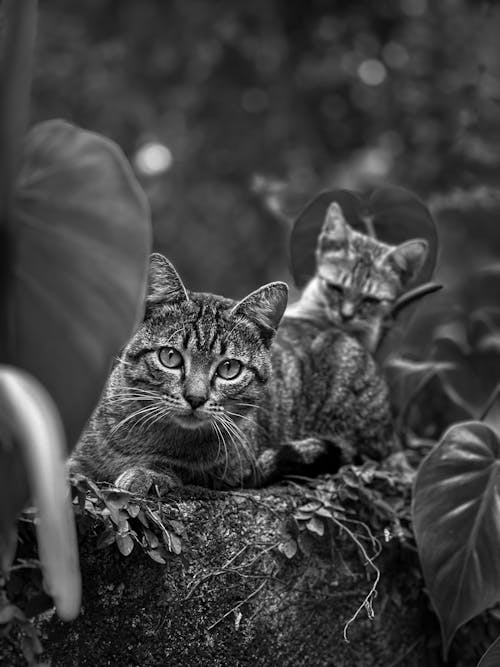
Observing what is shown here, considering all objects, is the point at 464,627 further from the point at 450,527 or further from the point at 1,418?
the point at 1,418

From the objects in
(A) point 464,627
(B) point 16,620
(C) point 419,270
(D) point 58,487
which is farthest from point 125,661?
(C) point 419,270

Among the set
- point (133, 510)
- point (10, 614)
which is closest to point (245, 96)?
point (133, 510)

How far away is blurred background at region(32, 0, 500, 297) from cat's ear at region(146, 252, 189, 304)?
167 inches

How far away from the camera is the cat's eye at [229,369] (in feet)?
8.57

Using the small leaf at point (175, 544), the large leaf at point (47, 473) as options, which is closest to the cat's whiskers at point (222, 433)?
the small leaf at point (175, 544)

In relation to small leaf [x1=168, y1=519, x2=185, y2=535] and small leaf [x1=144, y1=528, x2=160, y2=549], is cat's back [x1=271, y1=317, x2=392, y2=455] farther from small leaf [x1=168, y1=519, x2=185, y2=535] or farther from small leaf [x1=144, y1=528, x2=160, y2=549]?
small leaf [x1=144, y1=528, x2=160, y2=549]

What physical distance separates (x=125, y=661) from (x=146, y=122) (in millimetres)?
5894

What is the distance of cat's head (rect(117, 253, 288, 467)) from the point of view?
250cm

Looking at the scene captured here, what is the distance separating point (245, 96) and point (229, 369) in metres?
5.37

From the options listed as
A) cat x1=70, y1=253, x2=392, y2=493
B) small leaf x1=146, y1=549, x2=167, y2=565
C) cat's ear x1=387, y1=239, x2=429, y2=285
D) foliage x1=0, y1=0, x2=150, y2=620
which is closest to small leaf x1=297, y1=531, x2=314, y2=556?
cat x1=70, y1=253, x2=392, y2=493

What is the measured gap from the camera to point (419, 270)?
367 centimetres

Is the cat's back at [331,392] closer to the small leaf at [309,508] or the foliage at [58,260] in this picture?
the small leaf at [309,508]

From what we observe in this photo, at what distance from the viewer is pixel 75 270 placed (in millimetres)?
1601

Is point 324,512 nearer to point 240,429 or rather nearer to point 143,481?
point 240,429
